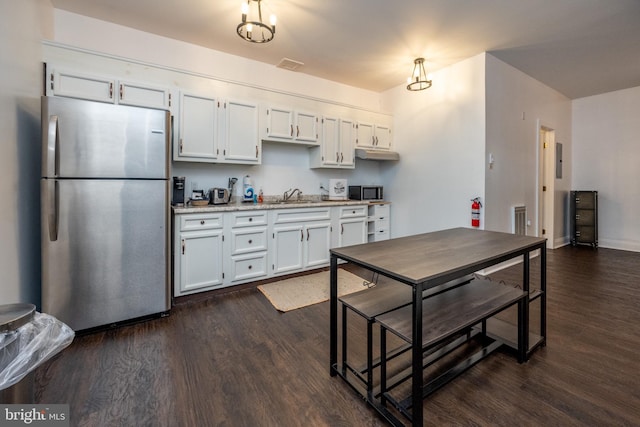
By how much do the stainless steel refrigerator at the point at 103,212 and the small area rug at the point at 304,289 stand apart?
982 mm

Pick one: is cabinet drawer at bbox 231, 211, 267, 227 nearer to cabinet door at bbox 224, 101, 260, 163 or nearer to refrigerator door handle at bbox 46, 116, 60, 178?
cabinet door at bbox 224, 101, 260, 163

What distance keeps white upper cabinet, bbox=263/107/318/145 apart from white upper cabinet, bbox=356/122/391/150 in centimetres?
80

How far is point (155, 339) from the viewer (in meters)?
2.08

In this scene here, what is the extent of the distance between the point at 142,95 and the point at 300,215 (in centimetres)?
201

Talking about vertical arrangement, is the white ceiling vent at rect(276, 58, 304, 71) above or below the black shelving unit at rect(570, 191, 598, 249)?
above

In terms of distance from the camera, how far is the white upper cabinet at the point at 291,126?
3.51m

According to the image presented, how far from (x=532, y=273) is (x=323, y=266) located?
2.60 metres

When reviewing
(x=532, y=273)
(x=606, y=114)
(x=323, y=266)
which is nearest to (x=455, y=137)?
(x=532, y=273)

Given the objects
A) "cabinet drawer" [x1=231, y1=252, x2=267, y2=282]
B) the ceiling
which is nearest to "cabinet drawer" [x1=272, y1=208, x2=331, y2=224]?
"cabinet drawer" [x1=231, y1=252, x2=267, y2=282]

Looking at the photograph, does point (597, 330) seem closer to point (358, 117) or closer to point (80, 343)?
point (358, 117)

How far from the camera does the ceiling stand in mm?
2578

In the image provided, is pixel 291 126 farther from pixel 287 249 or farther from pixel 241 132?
pixel 287 249

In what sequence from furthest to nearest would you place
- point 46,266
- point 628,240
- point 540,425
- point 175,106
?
1. point 628,240
2. point 175,106
3. point 46,266
4. point 540,425

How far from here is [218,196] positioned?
3211mm
